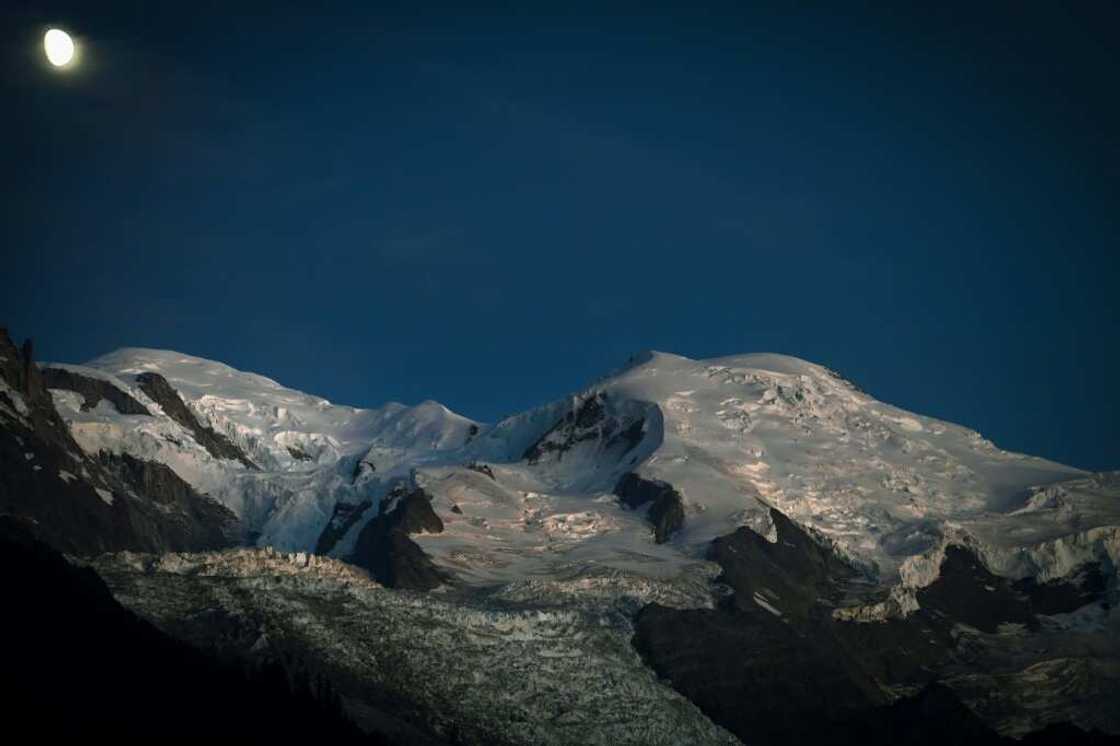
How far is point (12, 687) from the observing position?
192125mm

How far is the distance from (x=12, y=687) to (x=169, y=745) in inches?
698

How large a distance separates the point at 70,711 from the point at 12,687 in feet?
21.4

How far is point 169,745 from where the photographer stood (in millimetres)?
197500

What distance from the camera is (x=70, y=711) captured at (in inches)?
7633

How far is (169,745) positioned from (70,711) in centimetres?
1122
